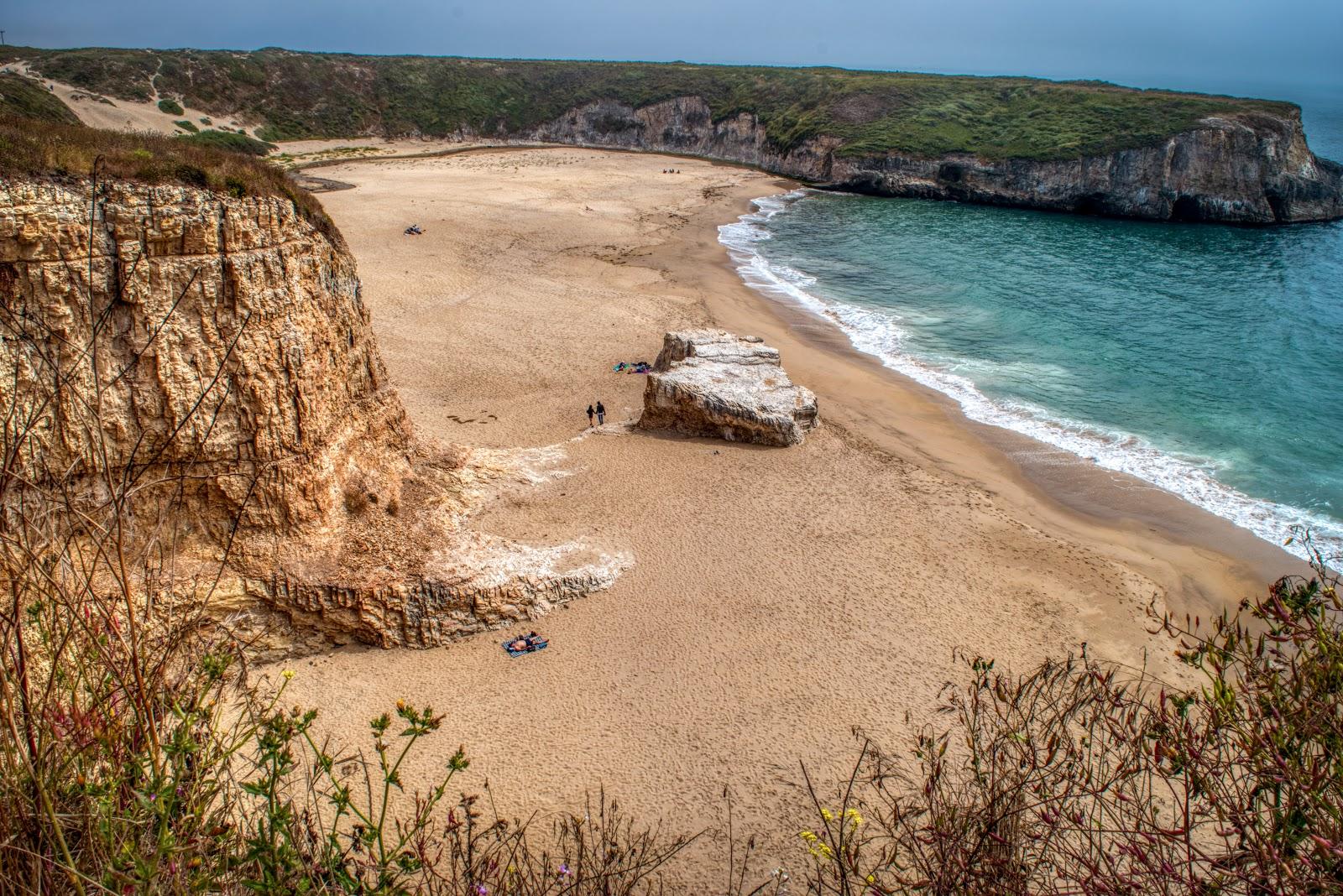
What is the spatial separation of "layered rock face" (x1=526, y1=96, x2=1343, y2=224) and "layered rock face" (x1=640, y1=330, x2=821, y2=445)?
51.9 metres

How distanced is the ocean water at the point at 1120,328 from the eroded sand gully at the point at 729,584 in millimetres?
3404

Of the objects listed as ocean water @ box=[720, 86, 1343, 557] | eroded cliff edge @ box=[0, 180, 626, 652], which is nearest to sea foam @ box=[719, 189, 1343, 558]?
ocean water @ box=[720, 86, 1343, 557]

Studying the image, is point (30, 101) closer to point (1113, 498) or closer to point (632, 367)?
point (632, 367)

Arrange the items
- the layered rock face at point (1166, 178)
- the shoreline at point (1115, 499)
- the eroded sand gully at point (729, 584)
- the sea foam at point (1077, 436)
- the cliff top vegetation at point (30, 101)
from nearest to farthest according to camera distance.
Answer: the eroded sand gully at point (729, 584), the shoreline at point (1115, 499), the sea foam at point (1077, 436), the cliff top vegetation at point (30, 101), the layered rock face at point (1166, 178)

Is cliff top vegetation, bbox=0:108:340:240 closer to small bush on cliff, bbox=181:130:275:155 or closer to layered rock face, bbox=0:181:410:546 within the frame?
layered rock face, bbox=0:181:410:546

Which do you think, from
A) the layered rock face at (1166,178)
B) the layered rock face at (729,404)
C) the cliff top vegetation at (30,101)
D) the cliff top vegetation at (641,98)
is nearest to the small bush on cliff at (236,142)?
the cliff top vegetation at (641,98)

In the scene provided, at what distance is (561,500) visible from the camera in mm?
16469

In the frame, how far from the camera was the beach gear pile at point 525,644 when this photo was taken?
12477 millimetres

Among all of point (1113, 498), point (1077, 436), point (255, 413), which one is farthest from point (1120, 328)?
point (255, 413)

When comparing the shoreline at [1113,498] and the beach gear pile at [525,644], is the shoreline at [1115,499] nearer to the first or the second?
the shoreline at [1113,498]

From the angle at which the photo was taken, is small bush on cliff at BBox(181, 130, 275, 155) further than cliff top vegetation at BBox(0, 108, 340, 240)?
Yes

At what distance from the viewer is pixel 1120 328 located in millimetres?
33438

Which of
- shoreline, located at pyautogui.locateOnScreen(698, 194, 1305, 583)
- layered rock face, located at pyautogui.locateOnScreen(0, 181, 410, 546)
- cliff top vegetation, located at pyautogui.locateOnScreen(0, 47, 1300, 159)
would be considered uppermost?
cliff top vegetation, located at pyautogui.locateOnScreen(0, 47, 1300, 159)

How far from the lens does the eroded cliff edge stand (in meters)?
9.58
